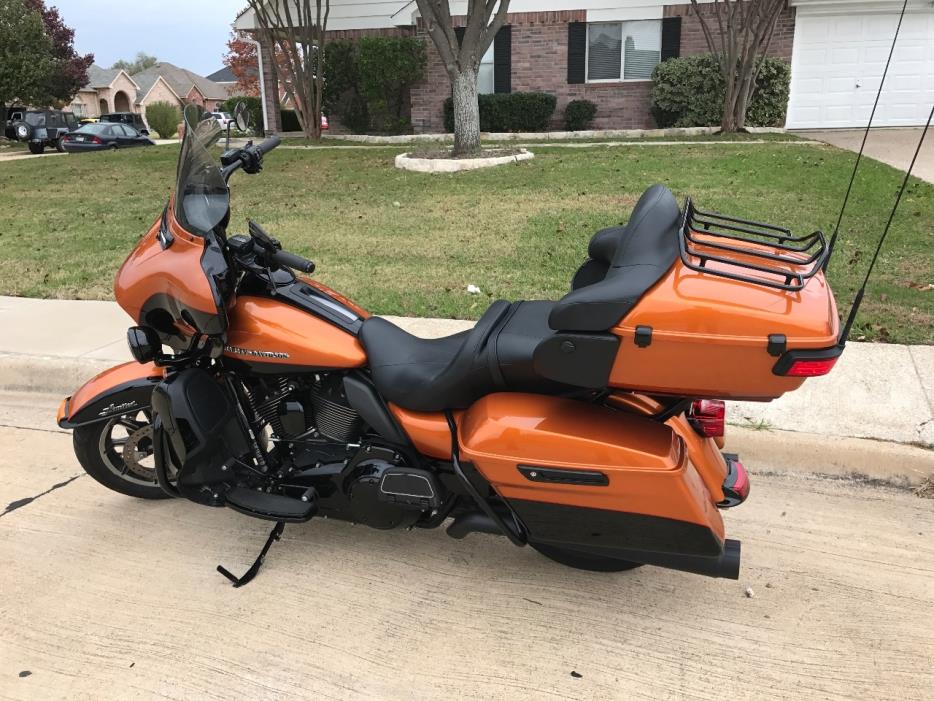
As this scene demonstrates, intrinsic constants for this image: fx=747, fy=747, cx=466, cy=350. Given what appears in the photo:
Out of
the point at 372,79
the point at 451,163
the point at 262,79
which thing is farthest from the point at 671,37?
the point at 262,79

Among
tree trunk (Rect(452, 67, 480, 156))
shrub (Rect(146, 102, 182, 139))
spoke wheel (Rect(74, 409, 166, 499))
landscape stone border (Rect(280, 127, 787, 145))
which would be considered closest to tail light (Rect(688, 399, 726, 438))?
spoke wheel (Rect(74, 409, 166, 499))

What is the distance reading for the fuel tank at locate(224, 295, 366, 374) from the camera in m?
2.68

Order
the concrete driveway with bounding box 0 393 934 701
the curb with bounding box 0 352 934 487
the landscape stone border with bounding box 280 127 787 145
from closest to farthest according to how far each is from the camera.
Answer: the concrete driveway with bounding box 0 393 934 701 → the curb with bounding box 0 352 934 487 → the landscape stone border with bounding box 280 127 787 145

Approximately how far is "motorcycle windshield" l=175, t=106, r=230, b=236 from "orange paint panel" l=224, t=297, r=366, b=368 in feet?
1.11

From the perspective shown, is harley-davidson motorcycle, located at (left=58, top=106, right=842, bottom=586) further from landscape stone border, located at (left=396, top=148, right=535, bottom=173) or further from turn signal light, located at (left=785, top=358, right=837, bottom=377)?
landscape stone border, located at (left=396, top=148, right=535, bottom=173)

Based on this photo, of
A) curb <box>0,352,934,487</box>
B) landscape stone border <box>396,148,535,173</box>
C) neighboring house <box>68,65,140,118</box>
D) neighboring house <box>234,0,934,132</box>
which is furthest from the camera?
neighboring house <box>68,65,140,118</box>

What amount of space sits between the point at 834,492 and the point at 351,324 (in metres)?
2.45

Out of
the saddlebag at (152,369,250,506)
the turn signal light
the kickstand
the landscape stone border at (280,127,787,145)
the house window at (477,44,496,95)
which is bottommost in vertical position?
the kickstand

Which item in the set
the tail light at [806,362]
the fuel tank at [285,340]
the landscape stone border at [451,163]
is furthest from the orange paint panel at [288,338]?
the landscape stone border at [451,163]

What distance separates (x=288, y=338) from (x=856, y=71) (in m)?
18.9

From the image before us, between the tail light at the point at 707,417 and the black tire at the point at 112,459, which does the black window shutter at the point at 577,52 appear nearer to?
the black tire at the point at 112,459

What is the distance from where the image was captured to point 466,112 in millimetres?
12773

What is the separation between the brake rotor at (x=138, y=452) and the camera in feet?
11.0

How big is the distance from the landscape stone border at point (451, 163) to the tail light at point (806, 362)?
10599 millimetres
